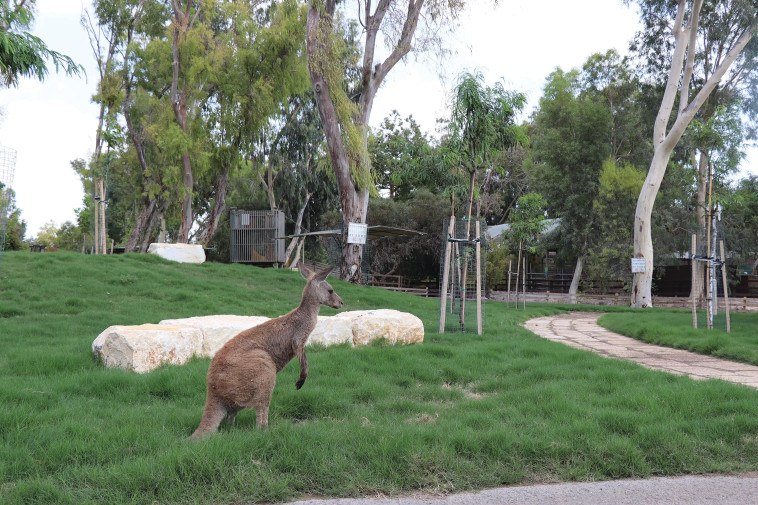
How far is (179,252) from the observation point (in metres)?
19.4

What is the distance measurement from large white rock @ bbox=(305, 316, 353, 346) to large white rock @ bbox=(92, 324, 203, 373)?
168 centimetres

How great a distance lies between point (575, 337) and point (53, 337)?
10.2 meters

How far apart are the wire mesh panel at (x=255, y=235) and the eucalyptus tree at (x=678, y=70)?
17093 mm

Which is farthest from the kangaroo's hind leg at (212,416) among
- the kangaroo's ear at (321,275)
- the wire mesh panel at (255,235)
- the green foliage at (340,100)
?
the wire mesh panel at (255,235)

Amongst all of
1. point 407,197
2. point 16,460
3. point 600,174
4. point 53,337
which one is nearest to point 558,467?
point 16,460

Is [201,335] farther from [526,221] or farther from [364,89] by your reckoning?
[526,221]

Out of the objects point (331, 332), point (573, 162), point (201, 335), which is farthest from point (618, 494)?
point (573, 162)

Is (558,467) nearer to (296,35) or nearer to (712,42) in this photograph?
(296,35)

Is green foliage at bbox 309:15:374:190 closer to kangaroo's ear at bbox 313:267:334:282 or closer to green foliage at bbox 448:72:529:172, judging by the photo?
green foliage at bbox 448:72:529:172

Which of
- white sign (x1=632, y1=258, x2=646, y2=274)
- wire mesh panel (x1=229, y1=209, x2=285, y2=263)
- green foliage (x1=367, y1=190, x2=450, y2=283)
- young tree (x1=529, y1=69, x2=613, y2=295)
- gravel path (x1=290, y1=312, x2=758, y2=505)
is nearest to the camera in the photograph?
gravel path (x1=290, y1=312, x2=758, y2=505)

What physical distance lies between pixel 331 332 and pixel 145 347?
257 centimetres

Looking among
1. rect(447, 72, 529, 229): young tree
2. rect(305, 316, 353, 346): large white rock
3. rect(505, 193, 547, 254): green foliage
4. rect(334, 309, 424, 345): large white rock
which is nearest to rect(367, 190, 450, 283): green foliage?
rect(505, 193, 547, 254): green foliage

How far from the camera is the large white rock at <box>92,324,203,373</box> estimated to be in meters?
6.06

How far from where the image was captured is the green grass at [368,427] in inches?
133
